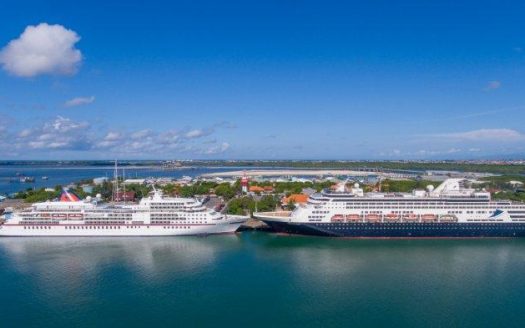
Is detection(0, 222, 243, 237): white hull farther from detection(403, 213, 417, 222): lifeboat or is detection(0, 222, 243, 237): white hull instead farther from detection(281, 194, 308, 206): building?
detection(281, 194, 308, 206): building

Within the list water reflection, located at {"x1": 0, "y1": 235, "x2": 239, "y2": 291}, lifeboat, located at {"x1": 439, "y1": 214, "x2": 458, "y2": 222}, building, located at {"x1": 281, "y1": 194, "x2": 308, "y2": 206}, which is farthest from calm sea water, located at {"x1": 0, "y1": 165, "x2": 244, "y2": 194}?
lifeboat, located at {"x1": 439, "y1": 214, "x2": 458, "y2": 222}

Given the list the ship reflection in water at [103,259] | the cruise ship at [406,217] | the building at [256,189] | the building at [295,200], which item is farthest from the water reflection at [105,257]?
the building at [256,189]

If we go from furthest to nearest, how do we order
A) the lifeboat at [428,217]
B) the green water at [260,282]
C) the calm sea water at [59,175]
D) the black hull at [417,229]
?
1. the calm sea water at [59,175]
2. the lifeboat at [428,217]
3. the black hull at [417,229]
4. the green water at [260,282]

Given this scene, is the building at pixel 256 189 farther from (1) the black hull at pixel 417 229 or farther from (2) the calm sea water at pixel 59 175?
(2) the calm sea water at pixel 59 175

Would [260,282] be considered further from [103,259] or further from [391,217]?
[391,217]

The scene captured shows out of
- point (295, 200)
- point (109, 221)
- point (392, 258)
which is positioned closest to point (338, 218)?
point (392, 258)

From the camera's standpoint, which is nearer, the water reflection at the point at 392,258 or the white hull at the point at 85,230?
the water reflection at the point at 392,258

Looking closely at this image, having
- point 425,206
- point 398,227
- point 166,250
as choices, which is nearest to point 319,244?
point 398,227

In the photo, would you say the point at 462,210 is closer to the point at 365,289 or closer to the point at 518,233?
the point at 518,233
